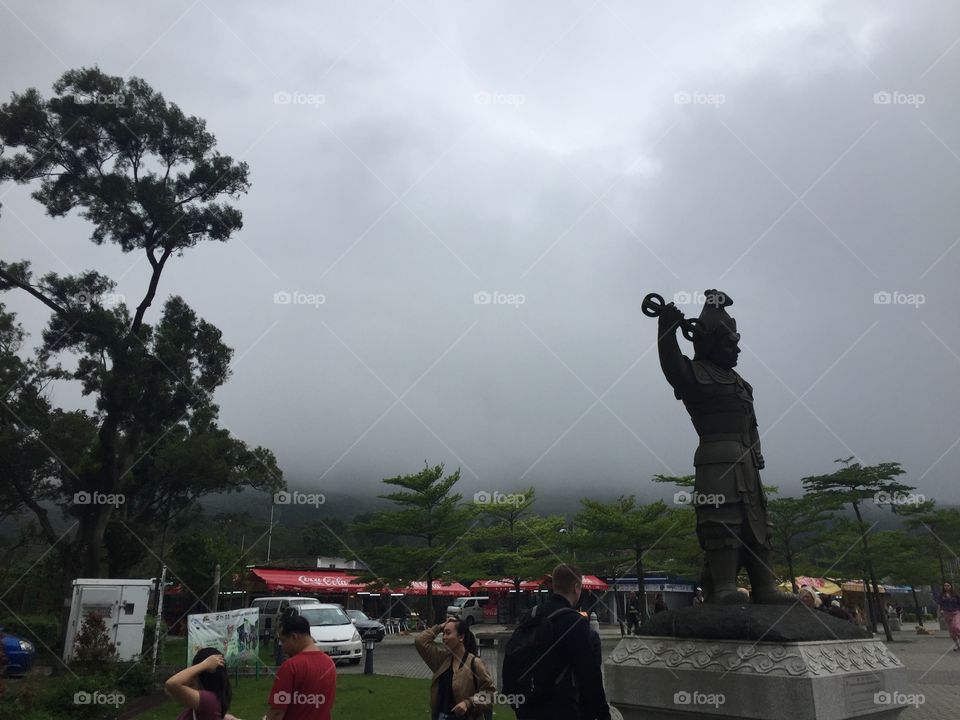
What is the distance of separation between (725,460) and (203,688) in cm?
482

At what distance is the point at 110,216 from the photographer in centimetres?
1950

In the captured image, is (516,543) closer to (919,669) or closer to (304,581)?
(304,581)

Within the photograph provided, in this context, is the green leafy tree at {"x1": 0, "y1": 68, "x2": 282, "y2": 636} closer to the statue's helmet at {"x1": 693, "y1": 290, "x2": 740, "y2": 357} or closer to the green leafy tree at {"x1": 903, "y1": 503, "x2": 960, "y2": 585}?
the statue's helmet at {"x1": 693, "y1": 290, "x2": 740, "y2": 357}

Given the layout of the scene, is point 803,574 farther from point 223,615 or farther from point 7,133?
point 7,133

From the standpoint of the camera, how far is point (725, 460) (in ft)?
21.4

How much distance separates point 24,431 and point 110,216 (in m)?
6.50

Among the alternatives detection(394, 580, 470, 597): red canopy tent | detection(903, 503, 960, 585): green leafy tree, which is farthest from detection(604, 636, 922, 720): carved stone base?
detection(903, 503, 960, 585): green leafy tree

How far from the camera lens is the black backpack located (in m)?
3.40

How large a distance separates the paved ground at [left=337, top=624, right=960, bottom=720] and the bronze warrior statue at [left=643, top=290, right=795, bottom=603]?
1.74m

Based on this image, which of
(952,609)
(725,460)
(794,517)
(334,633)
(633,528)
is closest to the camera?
(725,460)

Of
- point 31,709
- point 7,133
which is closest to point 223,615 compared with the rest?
point 31,709

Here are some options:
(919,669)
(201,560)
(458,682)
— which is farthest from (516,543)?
(458,682)

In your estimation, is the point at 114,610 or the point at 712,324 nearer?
the point at 712,324

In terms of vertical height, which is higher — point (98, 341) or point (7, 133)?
point (7, 133)
